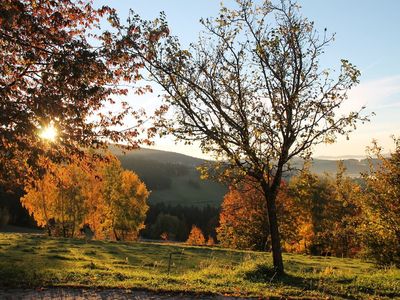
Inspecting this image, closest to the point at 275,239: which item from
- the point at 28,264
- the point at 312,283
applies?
the point at 312,283

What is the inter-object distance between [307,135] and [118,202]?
2009 inches

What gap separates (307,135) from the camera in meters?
20.5

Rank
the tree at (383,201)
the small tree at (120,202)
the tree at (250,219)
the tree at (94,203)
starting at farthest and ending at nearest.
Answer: the small tree at (120,202) → the tree at (94,203) → the tree at (250,219) → the tree at (383,201)

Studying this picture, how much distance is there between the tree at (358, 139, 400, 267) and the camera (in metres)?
27.8

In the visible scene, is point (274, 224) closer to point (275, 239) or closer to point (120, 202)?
point (275, 239)

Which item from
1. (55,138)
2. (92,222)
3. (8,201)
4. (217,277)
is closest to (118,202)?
(92,222)

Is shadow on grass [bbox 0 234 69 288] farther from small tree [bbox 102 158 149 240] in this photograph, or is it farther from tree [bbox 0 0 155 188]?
small tree [bbox 102 158 149 240]

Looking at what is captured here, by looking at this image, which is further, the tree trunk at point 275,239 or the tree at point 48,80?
the tree trunk at point 275,239

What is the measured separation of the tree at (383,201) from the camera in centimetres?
2783

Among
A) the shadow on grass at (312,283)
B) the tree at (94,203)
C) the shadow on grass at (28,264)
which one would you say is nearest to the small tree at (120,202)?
the tree at (94,203)

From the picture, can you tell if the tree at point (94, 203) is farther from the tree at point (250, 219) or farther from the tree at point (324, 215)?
the tree at point (324, 215)

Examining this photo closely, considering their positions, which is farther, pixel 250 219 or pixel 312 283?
pixel 250 219

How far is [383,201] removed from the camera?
2853cm

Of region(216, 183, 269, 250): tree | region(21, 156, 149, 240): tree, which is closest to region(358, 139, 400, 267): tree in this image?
region(216, 183, 269, 250): tree
